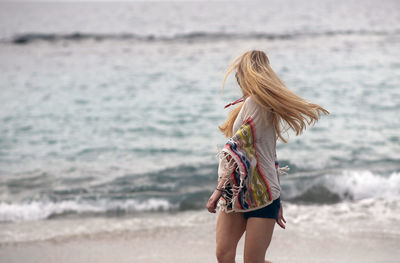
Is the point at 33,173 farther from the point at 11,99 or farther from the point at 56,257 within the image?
the point at 11,99

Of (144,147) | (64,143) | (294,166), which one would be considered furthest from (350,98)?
(64,143)

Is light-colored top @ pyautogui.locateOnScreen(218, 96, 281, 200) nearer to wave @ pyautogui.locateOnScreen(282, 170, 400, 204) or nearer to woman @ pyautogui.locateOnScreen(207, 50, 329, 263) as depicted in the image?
woman @ pyautogui.locateOnScreen(207, 50, 329, 263)

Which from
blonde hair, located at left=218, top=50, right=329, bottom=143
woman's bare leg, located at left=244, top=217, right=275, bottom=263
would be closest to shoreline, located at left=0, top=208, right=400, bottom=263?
woman's bare leg, located at left=244, top=217, right=275, bottom=263

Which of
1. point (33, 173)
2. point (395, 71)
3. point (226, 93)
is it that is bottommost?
point (33, 173)

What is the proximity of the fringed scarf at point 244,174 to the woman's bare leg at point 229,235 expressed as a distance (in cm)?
12

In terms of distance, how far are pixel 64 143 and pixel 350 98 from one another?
8070 mm

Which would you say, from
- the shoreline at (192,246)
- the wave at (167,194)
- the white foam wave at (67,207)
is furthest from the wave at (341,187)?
the white foam wave at (67,207)

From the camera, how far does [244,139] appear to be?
2744 millimetres

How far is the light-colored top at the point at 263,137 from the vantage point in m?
2.79

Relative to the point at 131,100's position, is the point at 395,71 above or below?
above

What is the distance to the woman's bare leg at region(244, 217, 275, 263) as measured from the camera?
2.79 m

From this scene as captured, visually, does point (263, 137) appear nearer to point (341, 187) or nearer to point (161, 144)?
point (341, 187)

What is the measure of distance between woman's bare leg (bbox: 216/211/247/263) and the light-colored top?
0.97 feet

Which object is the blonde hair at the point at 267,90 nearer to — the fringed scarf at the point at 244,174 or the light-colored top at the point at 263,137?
the light-colored top at the point at 263,137
